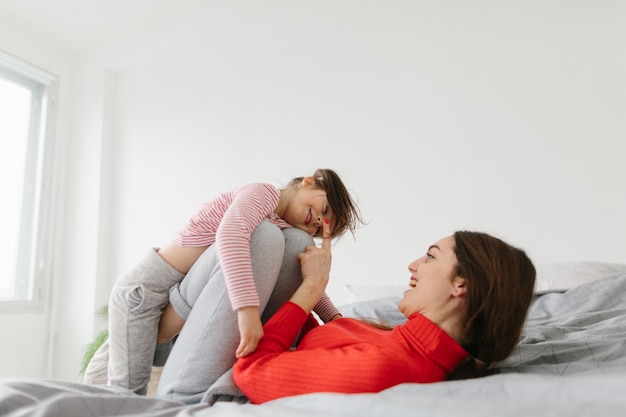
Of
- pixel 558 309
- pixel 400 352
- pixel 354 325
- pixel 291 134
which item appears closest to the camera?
pixel 400 352

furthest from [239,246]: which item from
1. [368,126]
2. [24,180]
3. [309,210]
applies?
[24,180]

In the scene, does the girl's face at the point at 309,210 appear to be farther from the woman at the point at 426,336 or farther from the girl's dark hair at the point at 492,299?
the girl's dark hair at the point at 492,299

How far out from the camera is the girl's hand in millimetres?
933

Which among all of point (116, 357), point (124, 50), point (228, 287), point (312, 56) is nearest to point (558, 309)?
point (228, 287)

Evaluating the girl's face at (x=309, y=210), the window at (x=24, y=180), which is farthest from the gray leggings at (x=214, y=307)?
the window at (x=24, y=180)

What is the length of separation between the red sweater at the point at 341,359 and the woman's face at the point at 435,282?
3 cm

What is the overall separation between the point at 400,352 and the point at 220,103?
2.66 m

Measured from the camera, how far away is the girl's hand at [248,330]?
0.93 metres

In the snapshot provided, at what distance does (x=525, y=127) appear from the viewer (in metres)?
2.42

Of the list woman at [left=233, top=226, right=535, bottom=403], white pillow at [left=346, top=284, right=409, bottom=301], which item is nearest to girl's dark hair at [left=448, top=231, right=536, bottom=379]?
woman at [left=233, top=226, right=535, bottom=403]

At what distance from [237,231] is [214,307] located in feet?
0.52

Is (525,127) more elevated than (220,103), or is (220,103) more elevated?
(220,103)

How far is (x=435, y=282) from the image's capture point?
997 millimetres

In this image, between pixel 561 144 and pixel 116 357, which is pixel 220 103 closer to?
pixel 561 144
